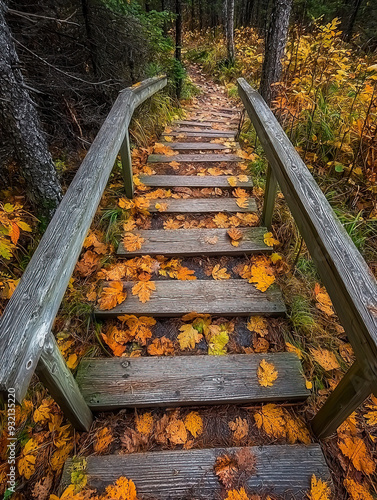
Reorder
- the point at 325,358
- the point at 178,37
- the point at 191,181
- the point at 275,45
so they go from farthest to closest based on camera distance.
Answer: the point at 178,37, the point at 275,45, the point at 191,181, the point at 325,358

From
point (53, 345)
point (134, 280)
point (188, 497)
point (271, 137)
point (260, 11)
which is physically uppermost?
point (260, 11)

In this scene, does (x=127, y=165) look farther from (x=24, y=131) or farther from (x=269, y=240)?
(x=269, y=240)

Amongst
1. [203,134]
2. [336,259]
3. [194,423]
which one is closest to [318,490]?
[194,423]

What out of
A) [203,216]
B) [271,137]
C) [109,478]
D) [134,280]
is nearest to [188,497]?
[109,478]

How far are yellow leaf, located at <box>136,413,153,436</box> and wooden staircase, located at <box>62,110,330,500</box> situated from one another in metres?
0.06

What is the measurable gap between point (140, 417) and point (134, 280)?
1073 millimetres

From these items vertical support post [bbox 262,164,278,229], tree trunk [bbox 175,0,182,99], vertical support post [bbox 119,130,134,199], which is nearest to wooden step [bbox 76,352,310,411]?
vertical support post [bbox 262,164,278,229]

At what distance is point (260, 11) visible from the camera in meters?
17.4

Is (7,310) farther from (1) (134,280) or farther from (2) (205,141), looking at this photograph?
(2) (205,141)

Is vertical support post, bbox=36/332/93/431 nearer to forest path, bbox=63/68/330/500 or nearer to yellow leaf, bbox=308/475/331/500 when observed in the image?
forest path, bbox=63/68/330/500

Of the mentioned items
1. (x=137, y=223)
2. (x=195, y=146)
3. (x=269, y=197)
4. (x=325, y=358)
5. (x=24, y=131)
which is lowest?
(x=325, y=358)

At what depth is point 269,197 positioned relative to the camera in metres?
2.83

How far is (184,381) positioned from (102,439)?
1.86 feet

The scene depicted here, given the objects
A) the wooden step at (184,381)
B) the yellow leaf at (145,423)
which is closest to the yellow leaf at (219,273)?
the wooden step at (184,381)
